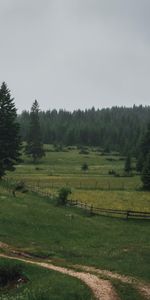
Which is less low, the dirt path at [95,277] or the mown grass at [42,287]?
the mown grass at [42,287]

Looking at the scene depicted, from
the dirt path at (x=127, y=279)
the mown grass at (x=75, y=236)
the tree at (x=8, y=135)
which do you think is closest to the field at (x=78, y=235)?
the mown grass at (x=75, y=236)

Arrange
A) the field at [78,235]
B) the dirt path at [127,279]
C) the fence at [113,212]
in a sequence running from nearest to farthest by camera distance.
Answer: the dirt path at [127,279]
the field at [78,235]
the fence at [113,212]

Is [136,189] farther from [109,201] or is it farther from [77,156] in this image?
[77,156]

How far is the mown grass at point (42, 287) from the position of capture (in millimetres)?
25414

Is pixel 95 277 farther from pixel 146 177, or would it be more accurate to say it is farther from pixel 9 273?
pixel 146 177

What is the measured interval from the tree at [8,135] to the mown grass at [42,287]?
1859 inches

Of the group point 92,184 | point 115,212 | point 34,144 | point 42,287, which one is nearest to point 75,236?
point 115,212

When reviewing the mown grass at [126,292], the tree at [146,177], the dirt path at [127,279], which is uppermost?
the tree at [146,177]

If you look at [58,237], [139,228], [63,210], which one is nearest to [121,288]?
[58,237]

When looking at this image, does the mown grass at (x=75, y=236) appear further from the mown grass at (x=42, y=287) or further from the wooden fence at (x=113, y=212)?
the mown grass at (x=42, y=287)

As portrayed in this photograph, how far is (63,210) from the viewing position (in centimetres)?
5516

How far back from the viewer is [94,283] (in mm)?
29047

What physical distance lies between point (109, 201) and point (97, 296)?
132ft

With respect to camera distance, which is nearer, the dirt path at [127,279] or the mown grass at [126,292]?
the mown grass at [126,292]
